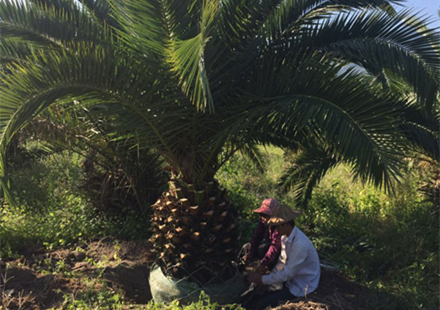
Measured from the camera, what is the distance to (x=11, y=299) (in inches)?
187

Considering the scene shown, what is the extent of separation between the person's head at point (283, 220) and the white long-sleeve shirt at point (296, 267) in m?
0.06

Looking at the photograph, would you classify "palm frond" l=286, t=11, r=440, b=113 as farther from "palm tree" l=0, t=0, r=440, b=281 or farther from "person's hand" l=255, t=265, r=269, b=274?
"person's hand" l=255, t=265, r=269, b=274

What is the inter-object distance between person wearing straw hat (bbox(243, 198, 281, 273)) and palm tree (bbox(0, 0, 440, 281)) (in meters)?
0.32

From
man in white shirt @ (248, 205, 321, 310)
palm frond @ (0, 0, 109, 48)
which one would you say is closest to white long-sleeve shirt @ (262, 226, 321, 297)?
man in white shirt @ (248, 205, 321, 310)

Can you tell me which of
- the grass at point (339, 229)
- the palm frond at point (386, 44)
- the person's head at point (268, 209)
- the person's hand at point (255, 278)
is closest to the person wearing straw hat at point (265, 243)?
the person's head at point (268, 209)

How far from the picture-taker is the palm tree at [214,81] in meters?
3.85

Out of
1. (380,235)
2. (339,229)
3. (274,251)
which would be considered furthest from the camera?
(339,229)

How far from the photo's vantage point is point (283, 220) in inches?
171

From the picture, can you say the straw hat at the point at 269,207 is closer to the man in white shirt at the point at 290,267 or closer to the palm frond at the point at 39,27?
the man in white shirt at the point at 290,267

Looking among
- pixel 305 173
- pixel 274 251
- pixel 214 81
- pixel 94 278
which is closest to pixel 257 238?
pixel 274 251

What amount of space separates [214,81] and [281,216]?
1.43 m

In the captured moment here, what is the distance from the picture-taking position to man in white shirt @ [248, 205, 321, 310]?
4309 millimetres

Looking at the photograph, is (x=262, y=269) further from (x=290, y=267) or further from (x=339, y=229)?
(x=339, y=229)

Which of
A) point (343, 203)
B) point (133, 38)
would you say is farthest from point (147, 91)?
point (343, 203)
